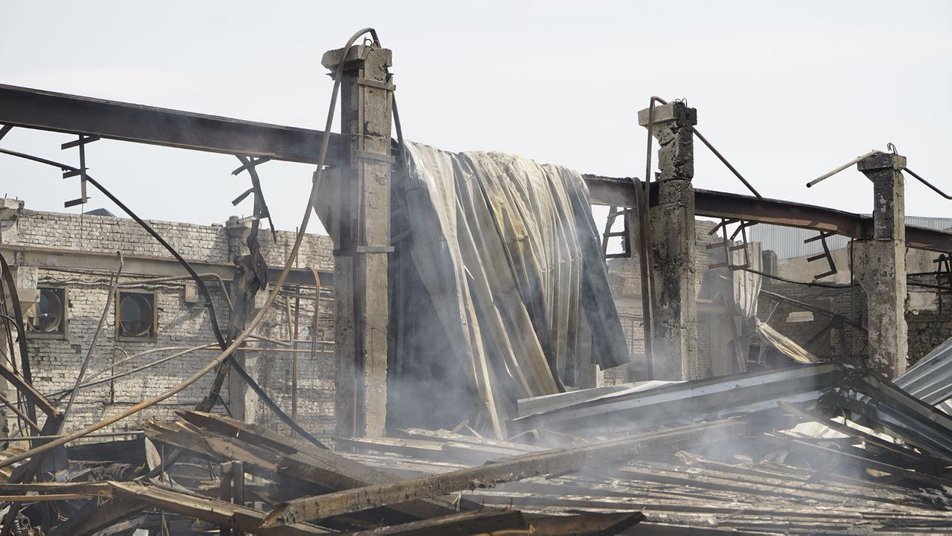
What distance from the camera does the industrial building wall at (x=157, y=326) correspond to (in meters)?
18.6

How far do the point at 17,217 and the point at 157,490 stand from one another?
14.6 metres

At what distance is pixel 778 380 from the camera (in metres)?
7.61

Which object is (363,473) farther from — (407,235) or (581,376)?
(581,376)

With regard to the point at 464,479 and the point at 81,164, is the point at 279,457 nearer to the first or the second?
the point at 464,479

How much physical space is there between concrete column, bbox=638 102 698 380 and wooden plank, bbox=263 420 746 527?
481cm

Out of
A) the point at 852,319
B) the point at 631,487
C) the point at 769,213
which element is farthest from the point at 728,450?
the point at 852,319

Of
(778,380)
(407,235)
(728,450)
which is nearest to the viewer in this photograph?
(728,450)

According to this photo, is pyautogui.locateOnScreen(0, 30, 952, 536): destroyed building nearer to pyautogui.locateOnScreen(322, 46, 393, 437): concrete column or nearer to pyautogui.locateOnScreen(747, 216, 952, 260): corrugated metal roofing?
pyautogui.locateOnScreen(322, 46, 393, 437): concrete column

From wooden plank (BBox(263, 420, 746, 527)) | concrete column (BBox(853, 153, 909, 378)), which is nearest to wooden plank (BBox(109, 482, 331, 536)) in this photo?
wooden plank (BBox(263, 420, 746, 527))

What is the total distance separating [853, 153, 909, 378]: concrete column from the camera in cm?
1405

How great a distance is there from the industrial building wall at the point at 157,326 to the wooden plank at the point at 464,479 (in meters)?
13.1

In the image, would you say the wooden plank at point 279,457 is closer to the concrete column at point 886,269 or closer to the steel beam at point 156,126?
the steel beam at point 156,126

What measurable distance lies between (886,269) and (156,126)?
1119cm

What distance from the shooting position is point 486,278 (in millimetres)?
8867
